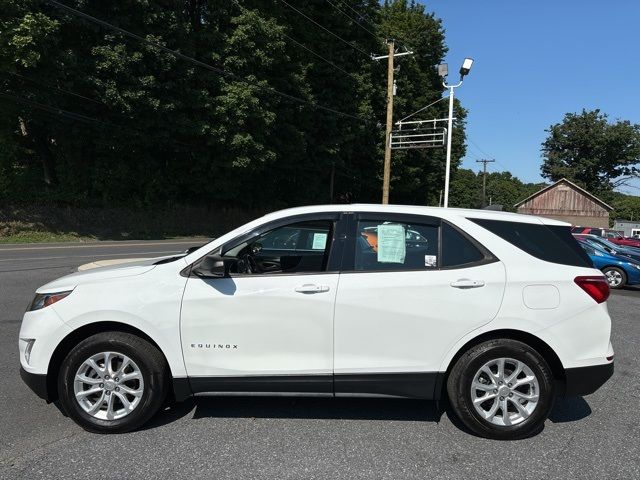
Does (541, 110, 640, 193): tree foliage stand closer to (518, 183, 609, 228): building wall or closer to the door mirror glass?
(518, 183, 609, 228): building wall

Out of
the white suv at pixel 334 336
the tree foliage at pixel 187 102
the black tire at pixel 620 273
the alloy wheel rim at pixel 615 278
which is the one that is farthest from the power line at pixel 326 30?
the white suv at pixel 334 336

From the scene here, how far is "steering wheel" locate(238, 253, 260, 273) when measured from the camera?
13.9 ft

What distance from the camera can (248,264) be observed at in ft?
14.4

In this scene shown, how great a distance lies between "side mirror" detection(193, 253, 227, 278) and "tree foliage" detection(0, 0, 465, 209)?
19.4 m

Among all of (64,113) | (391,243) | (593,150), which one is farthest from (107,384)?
(593,150)

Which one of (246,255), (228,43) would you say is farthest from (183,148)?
(246,255)

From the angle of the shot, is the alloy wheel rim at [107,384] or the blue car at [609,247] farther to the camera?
the blue car at [609,247]

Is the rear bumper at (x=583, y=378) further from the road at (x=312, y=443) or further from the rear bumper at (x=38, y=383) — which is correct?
the rear bumper at (x=38, y=383)

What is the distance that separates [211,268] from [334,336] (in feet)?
3.49

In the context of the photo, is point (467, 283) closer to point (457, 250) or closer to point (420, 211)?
point (457, 250)

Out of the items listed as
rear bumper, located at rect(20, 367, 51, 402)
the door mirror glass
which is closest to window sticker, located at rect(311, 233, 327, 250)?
the door mirror glass

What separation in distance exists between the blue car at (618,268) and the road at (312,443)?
9535mm

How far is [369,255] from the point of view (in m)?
3.88

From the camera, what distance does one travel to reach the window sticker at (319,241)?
13.4 feet
